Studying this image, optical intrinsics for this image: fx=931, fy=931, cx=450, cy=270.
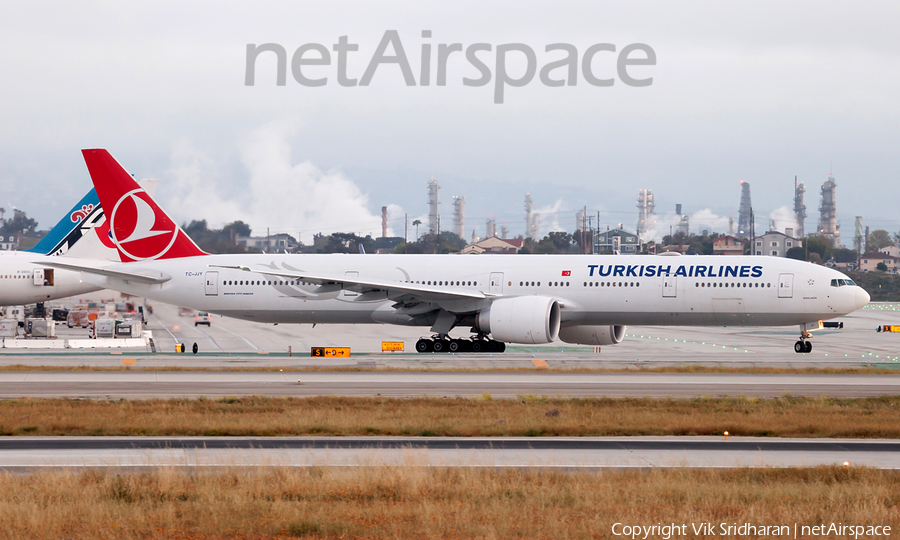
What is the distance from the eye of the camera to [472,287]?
1650 inches

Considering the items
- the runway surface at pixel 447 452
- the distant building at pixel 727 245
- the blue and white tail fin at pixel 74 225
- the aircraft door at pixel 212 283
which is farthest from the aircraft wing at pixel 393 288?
the distant building at pixel 727 245

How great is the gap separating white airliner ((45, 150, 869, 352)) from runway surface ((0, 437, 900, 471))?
65.5 ft

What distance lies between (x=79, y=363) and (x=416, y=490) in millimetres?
27806

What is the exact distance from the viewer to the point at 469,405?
24.5 metres

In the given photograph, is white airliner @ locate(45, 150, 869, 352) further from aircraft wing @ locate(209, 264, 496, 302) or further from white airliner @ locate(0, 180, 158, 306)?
white airliner @ locate(0, 180, 158, 306)

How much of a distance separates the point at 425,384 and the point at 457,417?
8108mm

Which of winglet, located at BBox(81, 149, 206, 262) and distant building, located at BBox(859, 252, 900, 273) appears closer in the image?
winglet, located at BBox(81, 149, 206, 262)

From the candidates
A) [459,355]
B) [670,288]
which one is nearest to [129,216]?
[459,355]

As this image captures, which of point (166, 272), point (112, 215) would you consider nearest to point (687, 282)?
point (166, 272)

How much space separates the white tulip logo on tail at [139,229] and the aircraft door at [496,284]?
52.3 feet

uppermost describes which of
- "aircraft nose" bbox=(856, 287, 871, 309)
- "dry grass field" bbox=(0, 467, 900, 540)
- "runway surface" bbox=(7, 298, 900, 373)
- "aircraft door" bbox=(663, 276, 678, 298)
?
"aircraft door" bbox=(663, 276, 678, 298)

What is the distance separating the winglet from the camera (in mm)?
45031

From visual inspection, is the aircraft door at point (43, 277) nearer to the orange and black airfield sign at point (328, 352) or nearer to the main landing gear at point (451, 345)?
the orange and black airfield sign at point (328, 352)

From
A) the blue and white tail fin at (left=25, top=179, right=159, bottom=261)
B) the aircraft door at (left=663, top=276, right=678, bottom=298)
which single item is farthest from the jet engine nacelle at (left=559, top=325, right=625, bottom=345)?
the blue and white tail fin at (left=25, top=179, right=159, bottom=261)
